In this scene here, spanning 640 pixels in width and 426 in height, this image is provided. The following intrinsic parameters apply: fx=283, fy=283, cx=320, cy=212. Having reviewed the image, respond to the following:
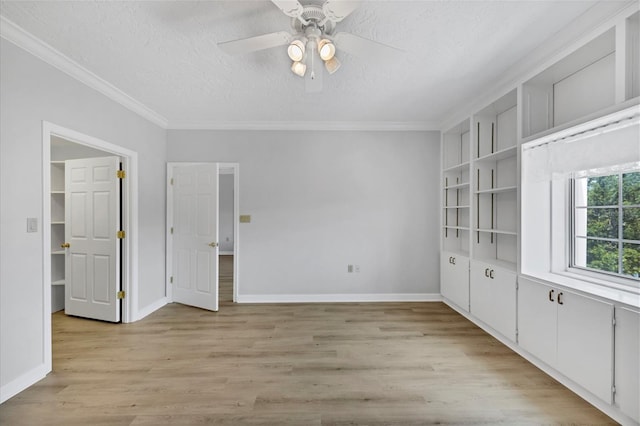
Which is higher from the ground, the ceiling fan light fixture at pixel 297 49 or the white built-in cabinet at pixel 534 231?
the ceiling fan light fixture at pixel 297 49

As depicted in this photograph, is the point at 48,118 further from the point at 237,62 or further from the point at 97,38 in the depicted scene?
the point at 237,62

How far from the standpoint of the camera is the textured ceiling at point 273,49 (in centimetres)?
188

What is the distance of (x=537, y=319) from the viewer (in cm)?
242

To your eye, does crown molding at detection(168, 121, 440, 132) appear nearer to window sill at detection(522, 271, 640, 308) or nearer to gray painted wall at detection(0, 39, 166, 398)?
gray painted wall at detection(0, 39, 166, 398)

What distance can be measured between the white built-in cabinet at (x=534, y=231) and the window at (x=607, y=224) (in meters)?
0.34

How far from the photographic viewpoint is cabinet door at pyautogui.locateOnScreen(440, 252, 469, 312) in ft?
11.8

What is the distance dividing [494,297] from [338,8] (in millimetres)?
3043

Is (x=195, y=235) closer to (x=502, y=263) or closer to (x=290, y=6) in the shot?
(x=290, y=6)

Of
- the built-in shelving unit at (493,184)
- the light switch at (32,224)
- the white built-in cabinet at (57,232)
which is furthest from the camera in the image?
the white built-in cabinet at (57,232)

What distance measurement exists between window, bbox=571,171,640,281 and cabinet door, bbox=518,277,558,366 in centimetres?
47

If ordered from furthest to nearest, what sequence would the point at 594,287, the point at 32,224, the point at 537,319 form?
the point at 537,319, the point at 32,224, the point at 594,287

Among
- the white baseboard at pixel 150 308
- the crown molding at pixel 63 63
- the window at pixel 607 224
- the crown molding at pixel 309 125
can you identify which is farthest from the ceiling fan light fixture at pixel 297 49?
the white baseboard at pixel 150 308

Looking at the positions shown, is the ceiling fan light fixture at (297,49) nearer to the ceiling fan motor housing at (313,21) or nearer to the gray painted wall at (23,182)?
the ceiling fan motor housing at (313,21)

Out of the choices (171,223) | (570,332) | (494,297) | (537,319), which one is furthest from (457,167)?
(171,223)
